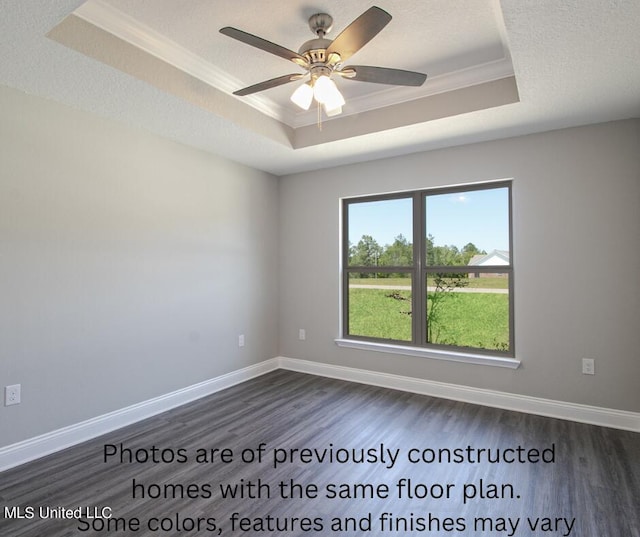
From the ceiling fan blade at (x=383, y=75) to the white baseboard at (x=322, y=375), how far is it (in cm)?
267

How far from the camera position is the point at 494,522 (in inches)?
71.6

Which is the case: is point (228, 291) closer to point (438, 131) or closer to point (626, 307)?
point (438, 131)

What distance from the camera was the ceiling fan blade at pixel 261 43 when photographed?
172 centimetres

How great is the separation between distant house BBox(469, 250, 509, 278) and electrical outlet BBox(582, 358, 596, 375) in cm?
92

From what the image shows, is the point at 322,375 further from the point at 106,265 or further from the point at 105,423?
the point at 106,265

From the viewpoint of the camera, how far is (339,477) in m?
2.22

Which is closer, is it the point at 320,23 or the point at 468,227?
the point at 320,23

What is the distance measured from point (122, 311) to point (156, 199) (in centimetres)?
97

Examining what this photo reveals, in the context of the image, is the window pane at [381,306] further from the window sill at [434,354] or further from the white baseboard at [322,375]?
the white baseboard at [322,375]

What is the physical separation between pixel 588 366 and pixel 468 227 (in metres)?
1.50

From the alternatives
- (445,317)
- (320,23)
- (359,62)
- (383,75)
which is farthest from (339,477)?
(359,62)

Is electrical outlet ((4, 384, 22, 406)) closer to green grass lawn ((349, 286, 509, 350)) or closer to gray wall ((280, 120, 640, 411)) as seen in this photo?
green grass lawn ((349, 286, 509, 350))

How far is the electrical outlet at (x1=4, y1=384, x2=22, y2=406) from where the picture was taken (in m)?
2.33

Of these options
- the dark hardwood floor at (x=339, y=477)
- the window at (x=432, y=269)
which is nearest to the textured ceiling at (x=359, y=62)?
the window at (x=432, y=269)
